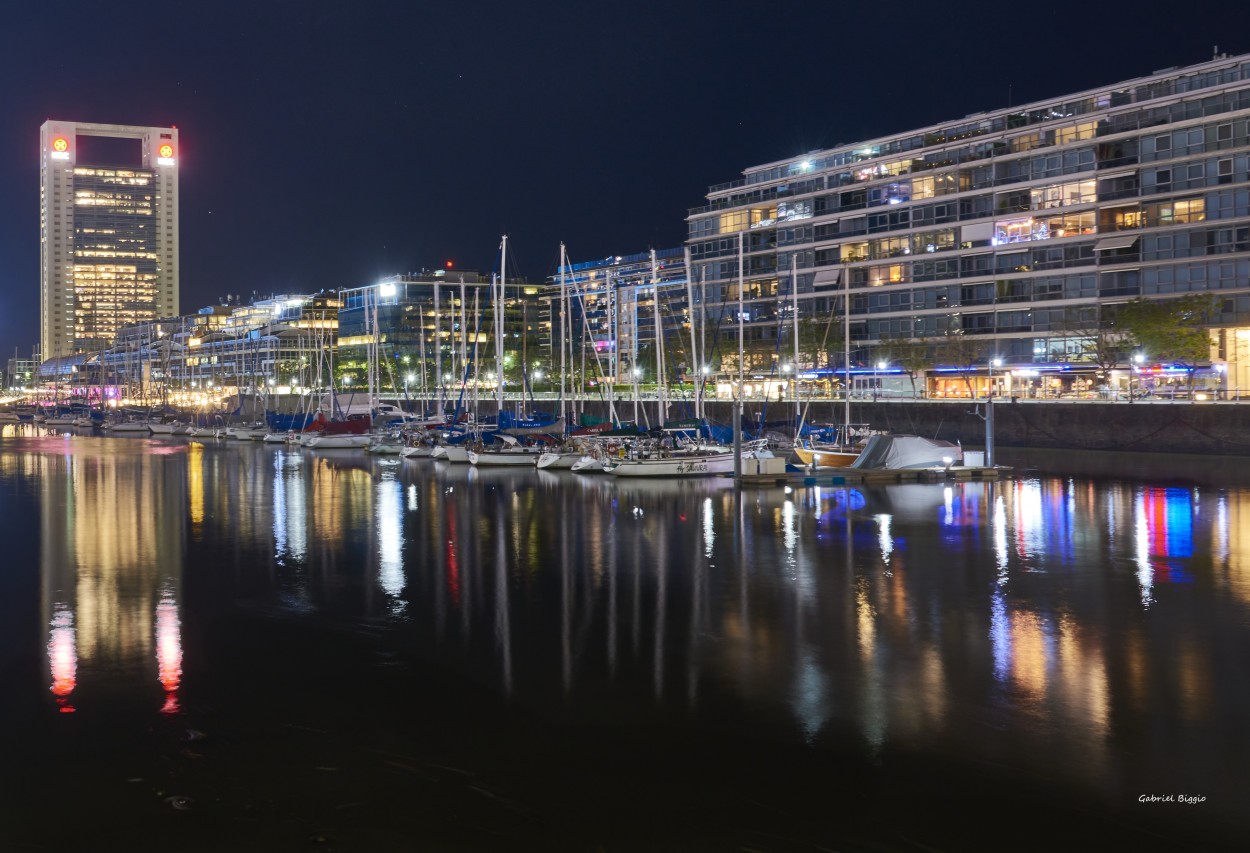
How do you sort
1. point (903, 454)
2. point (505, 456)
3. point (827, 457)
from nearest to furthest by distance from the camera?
point (903, 454)
point (827, 457)
point (505, 456)

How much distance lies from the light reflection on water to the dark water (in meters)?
0.11

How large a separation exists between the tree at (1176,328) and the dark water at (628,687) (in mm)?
52472

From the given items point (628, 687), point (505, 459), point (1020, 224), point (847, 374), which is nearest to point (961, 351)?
point (1020, 224)

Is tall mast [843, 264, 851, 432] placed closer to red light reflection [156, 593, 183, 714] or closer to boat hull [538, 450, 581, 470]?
boat hull [538, 450, 581, 470]

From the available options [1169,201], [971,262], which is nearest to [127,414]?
[971,262]

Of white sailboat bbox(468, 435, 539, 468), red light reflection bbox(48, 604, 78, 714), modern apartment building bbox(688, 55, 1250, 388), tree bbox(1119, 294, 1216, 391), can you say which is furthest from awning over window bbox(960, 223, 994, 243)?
red light reflection bbox(48, 604, 78, 714)

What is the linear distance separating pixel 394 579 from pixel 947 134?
98.2m

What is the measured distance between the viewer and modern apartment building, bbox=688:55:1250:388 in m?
88.4

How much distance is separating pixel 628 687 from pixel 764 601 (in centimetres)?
761

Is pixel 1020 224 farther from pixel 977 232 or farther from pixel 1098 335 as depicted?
pixel 1098 335

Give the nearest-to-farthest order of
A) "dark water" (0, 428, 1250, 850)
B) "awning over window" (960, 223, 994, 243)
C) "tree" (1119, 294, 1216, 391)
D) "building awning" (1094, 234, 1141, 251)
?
"dark water" (0, 428, 1250, 850) < "tree" (1119, 294, 1216, 391) < "building awning" (1094, 234, 1141, 251) < "awning over window" (960, 223, 994, 243)

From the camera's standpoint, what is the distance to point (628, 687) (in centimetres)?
1744

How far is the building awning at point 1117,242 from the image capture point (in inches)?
3719

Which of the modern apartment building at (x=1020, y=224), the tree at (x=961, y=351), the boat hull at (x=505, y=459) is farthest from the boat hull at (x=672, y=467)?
the tree at (x=961, y=351)
